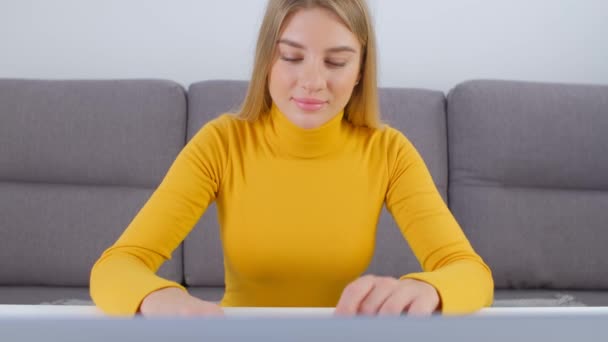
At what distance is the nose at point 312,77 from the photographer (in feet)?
2.97

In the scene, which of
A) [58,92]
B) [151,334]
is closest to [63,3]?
[58,92]

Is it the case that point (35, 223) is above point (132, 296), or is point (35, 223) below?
below

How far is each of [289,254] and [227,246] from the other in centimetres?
10

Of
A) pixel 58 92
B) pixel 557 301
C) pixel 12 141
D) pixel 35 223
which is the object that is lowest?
pixel 557 301

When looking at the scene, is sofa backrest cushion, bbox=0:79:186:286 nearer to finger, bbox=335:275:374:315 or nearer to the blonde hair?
the blonde hair

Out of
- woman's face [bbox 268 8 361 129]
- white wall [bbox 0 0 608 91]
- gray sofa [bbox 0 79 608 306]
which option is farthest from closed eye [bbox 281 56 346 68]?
white wall [bbox 0 0 608 91]

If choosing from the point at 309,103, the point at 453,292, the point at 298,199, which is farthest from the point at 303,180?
the point at 453,292

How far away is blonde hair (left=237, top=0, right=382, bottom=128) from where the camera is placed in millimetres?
940

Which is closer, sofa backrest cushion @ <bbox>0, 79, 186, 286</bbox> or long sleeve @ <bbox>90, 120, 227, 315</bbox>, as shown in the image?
long sleeve @ <bbox>90, 120, 227, 315</bbox>

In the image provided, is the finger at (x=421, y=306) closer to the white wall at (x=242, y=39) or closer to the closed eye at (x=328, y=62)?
the closed eye at (x=328, y=62)

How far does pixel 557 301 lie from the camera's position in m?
1.75

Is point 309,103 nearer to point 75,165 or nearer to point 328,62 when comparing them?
point 328,62

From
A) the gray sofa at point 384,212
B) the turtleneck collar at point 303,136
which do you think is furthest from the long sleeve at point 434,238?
the gray sofa at point 384,212

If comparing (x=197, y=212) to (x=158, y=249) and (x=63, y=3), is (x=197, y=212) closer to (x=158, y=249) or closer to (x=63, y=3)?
(x=158, y=249)
